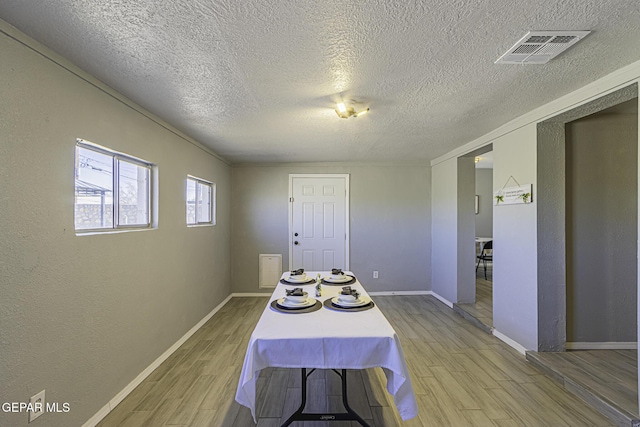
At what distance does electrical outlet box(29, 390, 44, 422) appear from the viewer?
139cm

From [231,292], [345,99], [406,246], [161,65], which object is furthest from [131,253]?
[406,246]

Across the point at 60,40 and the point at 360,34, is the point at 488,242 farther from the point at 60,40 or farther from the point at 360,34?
the point at 60,40

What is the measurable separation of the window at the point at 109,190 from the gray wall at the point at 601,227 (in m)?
3.81

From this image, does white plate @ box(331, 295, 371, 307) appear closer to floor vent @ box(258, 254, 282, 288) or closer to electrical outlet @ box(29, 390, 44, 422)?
electrical outlet @ box(29, 390, 44, 422)

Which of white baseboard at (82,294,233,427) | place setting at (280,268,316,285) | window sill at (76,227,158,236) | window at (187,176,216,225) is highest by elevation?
window at (187,176,216,225)

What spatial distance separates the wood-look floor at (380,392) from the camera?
1818 mm

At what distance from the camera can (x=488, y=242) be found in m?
5.64

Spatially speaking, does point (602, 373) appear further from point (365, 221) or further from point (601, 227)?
point (365, 221)

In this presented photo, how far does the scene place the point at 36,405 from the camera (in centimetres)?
141

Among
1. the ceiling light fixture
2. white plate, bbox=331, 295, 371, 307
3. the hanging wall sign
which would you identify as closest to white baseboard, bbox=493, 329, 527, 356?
the hanging wall sign

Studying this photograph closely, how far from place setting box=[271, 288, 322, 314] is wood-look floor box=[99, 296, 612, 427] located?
77 cm

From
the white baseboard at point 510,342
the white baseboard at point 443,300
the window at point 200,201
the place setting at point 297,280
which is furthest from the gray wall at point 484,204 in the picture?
the window at point 200,201

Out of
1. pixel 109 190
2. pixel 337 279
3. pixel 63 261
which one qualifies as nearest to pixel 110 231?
pixel 109 190

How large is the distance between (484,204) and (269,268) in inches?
204
